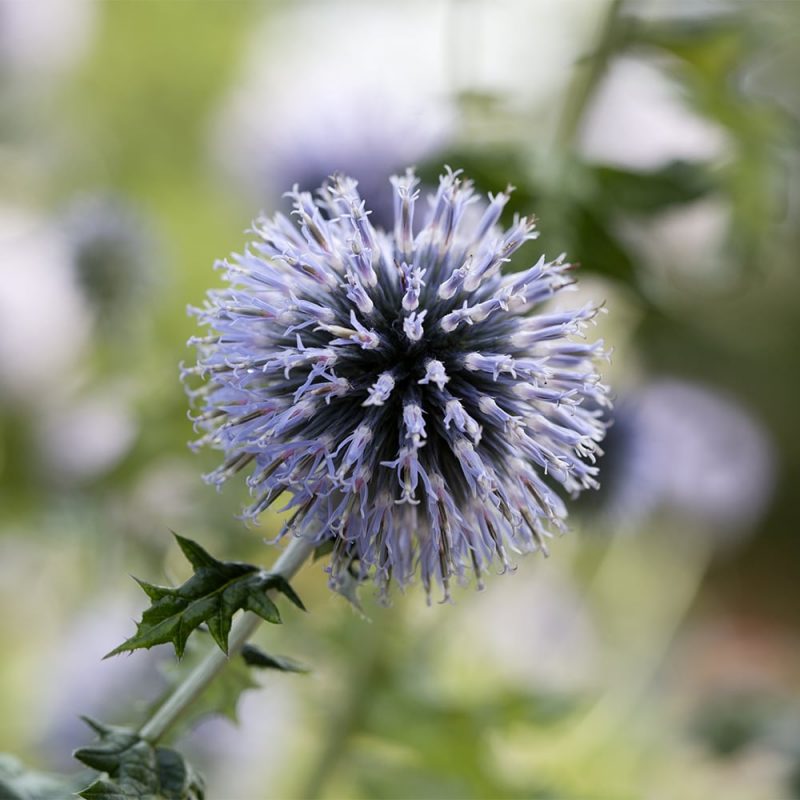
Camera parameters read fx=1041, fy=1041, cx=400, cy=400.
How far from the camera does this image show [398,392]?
0.65 metres

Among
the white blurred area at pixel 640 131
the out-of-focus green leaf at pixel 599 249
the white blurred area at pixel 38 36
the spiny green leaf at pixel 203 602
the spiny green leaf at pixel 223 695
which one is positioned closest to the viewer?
the spiny green leaf at pixel 203 602

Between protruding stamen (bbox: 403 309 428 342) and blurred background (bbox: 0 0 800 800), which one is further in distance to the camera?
blurred background (bbox: 0 0 800 800)

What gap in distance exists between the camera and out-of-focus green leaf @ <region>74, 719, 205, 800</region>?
1.88 feet

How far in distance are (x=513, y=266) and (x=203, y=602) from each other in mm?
382

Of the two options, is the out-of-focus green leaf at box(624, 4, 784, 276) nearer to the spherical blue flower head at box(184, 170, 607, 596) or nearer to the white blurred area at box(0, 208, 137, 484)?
the spherical blue flower head at box(184, 170, 607, 596)

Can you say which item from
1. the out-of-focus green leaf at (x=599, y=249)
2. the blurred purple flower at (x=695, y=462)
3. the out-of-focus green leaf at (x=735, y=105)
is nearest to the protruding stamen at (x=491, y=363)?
the out-of-focus green leaf at (x=599, y=249)

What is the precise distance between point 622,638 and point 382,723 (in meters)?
1.06

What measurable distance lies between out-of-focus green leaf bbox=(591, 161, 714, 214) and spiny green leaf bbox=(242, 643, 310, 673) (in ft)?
1.66

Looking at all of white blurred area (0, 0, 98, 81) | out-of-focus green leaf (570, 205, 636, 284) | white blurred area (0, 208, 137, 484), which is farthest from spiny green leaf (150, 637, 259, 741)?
white blurred area (0, 0, 98, 81)

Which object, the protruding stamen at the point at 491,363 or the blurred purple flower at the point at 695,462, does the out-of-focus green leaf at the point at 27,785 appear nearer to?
the protruding stamen at the point at 491,363

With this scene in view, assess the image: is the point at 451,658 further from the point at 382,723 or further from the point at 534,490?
the point at 534,490

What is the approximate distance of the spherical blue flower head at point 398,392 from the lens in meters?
0.61

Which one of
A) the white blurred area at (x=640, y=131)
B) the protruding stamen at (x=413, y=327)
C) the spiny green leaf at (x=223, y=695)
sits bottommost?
the spiny green leaf at (x=223, y=695)

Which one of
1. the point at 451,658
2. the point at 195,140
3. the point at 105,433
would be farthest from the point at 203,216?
the point at 451,658
